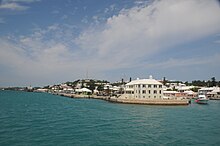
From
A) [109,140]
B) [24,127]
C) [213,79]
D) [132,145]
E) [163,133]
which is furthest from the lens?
[213,79]

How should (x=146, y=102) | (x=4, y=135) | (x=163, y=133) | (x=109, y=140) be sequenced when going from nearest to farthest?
(x=109, y=140) → (x=4, y=135) → (x=163, y=133) → (x=146, y=102)

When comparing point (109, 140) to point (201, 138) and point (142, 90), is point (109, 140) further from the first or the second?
point (142, 90)

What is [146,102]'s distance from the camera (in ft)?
157

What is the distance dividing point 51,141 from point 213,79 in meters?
97.1

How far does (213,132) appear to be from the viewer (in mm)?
20094

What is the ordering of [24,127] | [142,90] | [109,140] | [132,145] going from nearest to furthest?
[132,145] → [109,140] → [24,127] → [142,90]

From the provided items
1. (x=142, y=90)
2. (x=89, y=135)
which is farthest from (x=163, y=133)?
(x=142, y=90)

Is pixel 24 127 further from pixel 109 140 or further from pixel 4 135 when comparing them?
pixel 109 140

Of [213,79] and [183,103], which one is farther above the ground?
→ [213,79]

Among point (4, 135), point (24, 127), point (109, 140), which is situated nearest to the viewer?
point (109, 140)

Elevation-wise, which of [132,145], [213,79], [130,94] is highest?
[213,79]

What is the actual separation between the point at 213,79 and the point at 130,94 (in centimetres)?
6020

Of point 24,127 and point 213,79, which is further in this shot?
point 213,79

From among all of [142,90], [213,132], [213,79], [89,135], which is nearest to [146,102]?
[142,90]
